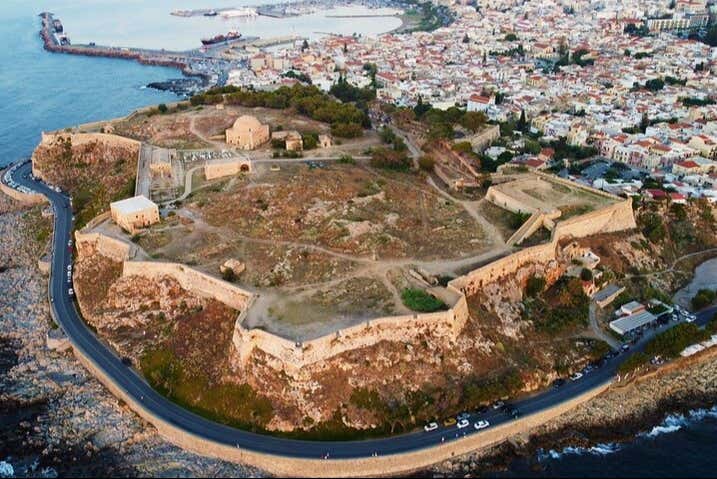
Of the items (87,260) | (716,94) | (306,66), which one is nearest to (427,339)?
(87,260)

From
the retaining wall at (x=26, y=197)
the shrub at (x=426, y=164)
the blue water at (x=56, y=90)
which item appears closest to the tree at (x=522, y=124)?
the shrub at (x=426, y=164)

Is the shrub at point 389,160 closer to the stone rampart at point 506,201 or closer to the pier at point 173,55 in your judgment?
the stone rampart at point 506,201

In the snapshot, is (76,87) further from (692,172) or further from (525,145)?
(692,172)

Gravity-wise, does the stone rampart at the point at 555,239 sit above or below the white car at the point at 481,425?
above

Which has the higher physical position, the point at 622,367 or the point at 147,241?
the point at 147,241

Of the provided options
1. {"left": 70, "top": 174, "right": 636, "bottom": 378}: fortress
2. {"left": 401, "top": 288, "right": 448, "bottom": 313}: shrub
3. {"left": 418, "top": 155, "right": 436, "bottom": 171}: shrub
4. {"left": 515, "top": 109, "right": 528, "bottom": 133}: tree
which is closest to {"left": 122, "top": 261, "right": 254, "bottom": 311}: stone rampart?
{"left": 70, "top": 174, "right": 636, "bottom": 378}: fortress
